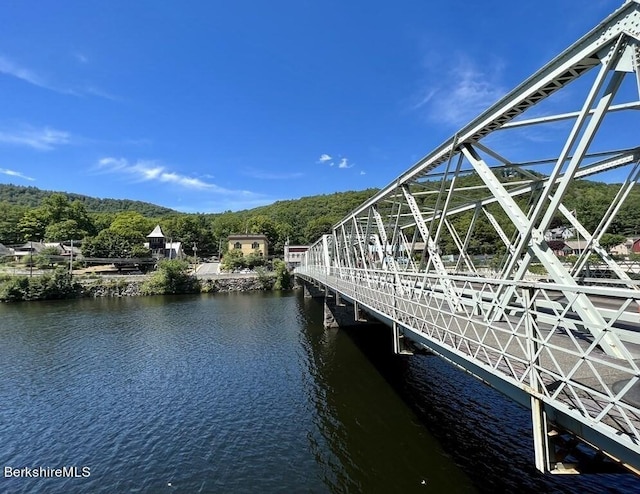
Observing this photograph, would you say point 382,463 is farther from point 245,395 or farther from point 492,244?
point 492,244

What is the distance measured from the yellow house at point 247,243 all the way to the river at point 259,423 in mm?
71798

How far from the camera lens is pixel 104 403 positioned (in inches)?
612

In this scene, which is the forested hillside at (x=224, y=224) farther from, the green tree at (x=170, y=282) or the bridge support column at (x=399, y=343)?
the bridge support column at (x=399, y=343)

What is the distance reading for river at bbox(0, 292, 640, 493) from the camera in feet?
32.6

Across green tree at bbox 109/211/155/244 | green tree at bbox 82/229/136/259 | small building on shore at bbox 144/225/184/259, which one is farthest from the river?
green tree at bbox 109/211/155/244

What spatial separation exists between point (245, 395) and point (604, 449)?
47.1 feet

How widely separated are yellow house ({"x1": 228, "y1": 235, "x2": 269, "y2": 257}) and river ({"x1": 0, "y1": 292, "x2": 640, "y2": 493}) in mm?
71798

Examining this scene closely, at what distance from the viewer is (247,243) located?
322 feet

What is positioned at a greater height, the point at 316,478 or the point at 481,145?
the point at 481,145

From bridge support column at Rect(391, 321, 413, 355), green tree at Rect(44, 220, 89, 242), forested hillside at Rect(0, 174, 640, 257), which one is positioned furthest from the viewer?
green tree at Rect(44, 220, 89, 242)

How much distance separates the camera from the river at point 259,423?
9.95 metres

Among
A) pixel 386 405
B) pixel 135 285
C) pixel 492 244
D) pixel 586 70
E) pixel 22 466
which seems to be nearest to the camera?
pixel 586 70

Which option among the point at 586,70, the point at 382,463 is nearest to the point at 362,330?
the point at 382,463

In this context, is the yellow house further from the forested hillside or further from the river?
the river
